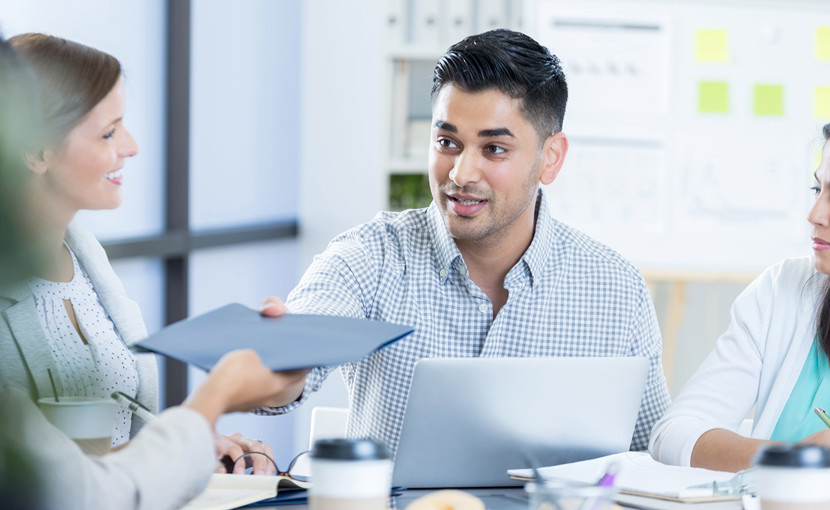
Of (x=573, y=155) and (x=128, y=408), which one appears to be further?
(x=573, y=155)

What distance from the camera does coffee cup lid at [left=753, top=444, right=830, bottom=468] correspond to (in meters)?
0.82

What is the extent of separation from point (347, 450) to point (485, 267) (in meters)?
1.07

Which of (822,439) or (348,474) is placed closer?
(348,474)

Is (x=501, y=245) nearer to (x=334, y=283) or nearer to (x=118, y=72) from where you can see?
(x=334, y=283)

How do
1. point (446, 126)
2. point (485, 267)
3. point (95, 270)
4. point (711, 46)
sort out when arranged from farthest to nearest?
1. point (711, 46)
2. point (485, 267)
3. point (446, 126)
4. point (95, 270)

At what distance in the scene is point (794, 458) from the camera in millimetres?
816

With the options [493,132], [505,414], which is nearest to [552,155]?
[493,132]

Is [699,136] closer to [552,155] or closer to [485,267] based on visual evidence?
[552,155]

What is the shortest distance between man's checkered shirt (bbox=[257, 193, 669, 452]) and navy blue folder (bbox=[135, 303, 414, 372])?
61 cm

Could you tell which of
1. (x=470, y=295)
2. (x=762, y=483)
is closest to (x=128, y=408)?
(x=470, y=295)

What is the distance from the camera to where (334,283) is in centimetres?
174

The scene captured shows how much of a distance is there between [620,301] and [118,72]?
1036mm

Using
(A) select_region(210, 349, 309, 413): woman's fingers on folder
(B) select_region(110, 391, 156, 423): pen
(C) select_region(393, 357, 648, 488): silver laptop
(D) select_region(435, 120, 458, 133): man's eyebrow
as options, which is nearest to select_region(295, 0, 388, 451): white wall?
(D) select_region(435, 120, 458, 133): man's eyebrow

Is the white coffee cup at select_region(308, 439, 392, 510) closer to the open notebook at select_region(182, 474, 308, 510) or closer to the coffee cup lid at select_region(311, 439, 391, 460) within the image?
the coffee cup lid at select_region(311, 439, 391, 460)
